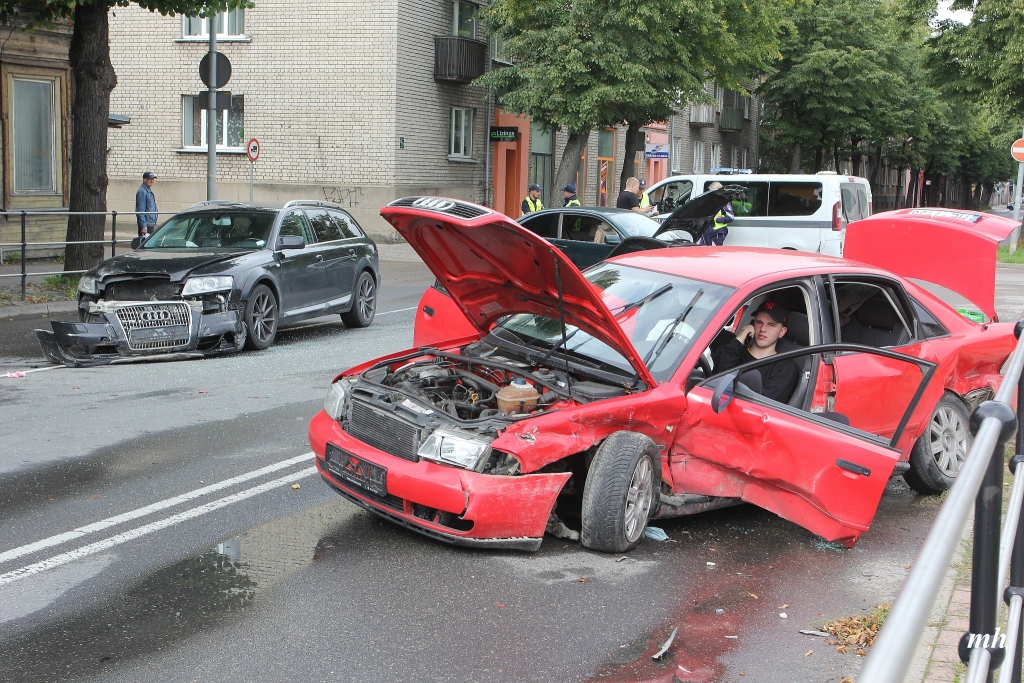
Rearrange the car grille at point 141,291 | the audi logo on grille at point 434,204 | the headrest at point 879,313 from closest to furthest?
the audi logo on grille at point 434,204
the headrest at point 879,313
the car grille at point 141,291

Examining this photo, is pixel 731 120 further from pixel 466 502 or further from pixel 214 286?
pixel 466 502

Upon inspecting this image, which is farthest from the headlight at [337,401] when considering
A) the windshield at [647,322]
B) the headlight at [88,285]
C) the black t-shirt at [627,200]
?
the black t-shirt at [627,200]

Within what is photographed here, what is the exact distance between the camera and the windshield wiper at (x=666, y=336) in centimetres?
577

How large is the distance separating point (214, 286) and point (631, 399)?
6780 millimetres

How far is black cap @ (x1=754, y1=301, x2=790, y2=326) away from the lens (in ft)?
20.8

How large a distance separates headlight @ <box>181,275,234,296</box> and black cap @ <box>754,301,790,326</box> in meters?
6.49

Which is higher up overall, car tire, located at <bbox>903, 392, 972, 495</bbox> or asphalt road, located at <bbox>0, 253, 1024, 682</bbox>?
car tire, located at <bbox>903, 392, 972, 495</bbox>

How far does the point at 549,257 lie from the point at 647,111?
86.8ft

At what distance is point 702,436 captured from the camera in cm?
557

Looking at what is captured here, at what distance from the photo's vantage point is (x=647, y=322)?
602cm

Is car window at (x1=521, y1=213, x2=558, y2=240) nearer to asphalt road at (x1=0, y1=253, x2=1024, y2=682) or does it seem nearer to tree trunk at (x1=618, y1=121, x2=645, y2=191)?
asphalt road at (x1=0, y1=253, x2=1024, y2=682)

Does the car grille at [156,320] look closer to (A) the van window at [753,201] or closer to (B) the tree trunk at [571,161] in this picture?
(A) the van window at [753,201]

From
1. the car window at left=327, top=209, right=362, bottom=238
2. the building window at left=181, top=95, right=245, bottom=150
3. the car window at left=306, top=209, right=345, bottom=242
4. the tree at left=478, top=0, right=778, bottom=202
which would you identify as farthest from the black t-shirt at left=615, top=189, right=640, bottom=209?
the building window at left=181, top=95, right=245, bottom=150

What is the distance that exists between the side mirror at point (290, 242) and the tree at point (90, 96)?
5248 mm
